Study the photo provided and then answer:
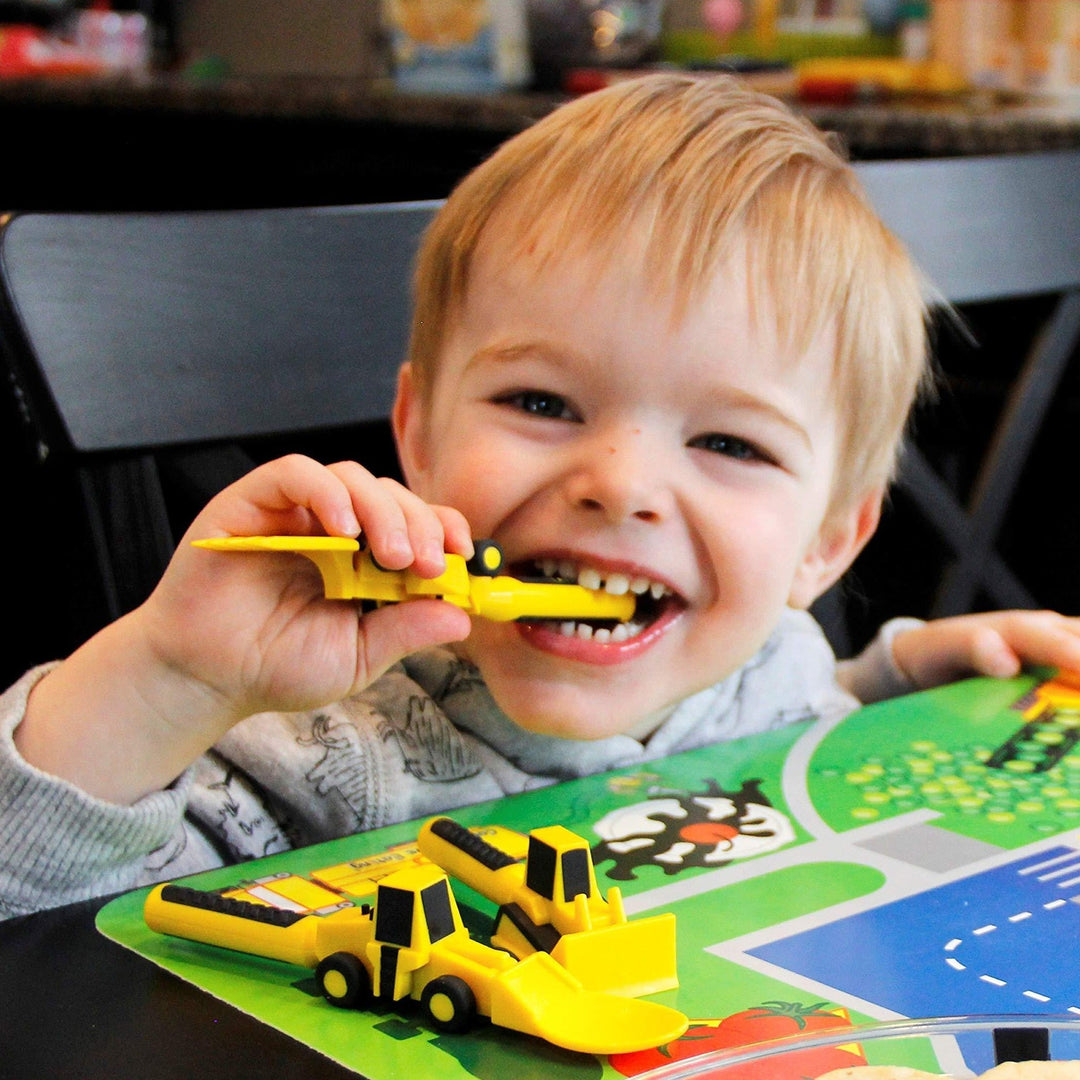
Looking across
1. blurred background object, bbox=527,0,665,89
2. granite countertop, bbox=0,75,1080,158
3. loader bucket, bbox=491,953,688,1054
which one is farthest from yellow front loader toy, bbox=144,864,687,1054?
blurred background object, bbox=527,0,665,89

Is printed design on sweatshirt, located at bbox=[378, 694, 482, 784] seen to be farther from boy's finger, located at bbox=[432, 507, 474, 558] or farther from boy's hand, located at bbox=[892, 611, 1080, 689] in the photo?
boy's hand, located at bbox=[892, 611, 1080, 689]

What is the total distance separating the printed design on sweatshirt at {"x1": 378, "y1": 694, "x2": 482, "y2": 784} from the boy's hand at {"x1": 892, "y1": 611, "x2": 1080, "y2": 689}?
1.10ft

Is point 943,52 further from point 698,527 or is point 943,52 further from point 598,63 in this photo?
point 698,527

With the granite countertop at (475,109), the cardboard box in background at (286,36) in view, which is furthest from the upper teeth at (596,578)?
the cardboard box in background at (286,36)

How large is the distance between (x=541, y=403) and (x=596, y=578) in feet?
0.32

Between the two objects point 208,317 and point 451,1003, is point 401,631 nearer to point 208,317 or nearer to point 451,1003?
point 451,1003

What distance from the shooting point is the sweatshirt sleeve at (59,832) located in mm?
608

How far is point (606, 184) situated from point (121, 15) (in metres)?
3.27

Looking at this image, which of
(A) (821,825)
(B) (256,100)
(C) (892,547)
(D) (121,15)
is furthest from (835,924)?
(D) (121,15)

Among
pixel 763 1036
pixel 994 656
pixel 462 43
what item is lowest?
pixel 994 656

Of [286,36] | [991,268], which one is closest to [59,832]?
[991,268]

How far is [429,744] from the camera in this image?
78cm

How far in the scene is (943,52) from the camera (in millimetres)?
2514

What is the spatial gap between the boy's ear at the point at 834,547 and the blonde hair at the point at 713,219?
0.10 feet
